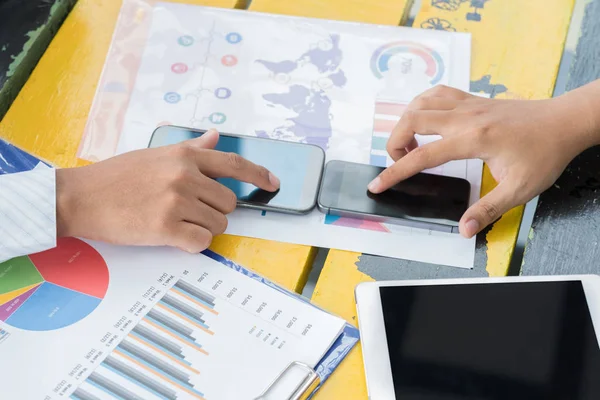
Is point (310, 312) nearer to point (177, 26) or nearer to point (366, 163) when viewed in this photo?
point (366, 163)

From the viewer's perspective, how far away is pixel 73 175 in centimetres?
74

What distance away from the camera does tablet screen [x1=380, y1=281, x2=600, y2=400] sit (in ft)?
1.97

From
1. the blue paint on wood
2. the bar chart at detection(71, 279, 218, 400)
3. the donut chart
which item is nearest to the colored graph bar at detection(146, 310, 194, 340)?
the bar chart at detection(71, 279, 218, 400)

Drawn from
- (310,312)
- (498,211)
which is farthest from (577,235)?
(310,312)

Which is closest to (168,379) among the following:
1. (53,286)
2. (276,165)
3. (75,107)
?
(53,286)

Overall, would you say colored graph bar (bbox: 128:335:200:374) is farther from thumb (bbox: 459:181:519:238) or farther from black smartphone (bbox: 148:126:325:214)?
thumb (bbox: 459:181:519:238)

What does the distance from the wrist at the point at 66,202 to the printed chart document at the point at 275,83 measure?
70mm

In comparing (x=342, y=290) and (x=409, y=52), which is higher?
(x=409, y=52)

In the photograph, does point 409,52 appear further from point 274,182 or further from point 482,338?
point 482,338

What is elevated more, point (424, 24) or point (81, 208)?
point (424, 24)

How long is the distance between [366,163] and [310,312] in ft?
0.70

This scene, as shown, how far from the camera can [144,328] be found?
0.65 meters

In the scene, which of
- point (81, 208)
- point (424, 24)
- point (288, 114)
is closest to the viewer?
point (81, 208)

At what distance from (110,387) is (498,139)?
18.9 inches
